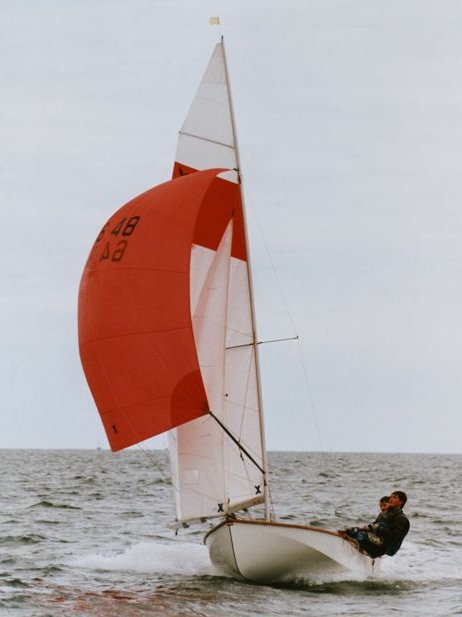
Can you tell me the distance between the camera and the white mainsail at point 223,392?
13.2 metres

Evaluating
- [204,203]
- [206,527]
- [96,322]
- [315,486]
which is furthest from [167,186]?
[315,486]

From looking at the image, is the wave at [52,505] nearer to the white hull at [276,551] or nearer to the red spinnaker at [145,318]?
the white hull at [276,551]

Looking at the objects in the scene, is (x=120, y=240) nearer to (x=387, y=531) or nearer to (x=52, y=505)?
(x=387, y=531)

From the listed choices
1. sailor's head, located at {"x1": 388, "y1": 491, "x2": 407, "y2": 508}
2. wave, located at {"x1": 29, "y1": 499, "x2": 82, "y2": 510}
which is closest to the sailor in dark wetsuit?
sailor's head, located at {"x1": 388, "y1": 491, "x2": 407, "y2": 508}

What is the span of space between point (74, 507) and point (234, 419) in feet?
41.8

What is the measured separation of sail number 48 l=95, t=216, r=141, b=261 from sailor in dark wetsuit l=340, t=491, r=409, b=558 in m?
4.67

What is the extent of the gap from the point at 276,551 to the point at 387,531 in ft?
5.70

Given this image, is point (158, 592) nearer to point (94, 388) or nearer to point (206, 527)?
point (94, 388)

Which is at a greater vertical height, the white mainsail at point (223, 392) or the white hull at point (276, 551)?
the white mainsail at point (223, 392)

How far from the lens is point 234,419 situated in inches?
532

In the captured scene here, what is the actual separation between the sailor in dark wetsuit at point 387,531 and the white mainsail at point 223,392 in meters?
1.43

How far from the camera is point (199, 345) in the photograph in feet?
43.4

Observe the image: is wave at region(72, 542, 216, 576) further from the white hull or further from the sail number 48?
the sail number 48

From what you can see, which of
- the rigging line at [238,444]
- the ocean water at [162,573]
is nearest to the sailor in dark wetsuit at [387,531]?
the ocean water at [162,573]
